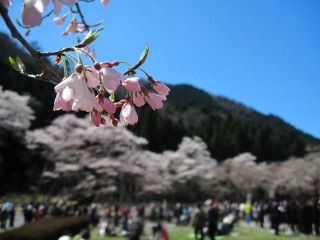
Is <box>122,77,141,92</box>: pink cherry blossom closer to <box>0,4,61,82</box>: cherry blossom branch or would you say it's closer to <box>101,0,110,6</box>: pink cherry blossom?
<box>0,4,61,82</box>: cherry blossom branch

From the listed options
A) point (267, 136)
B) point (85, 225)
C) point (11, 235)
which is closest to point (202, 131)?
point (267, 136)

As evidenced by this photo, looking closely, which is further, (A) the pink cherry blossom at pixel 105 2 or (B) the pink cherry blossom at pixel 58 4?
(A) the pink cherry blossom at pixel 105 2

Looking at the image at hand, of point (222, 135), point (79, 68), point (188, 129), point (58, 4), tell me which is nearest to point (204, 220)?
point (79, 68)

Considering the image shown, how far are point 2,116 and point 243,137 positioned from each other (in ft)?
111

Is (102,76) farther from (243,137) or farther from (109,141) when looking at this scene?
(243,137)

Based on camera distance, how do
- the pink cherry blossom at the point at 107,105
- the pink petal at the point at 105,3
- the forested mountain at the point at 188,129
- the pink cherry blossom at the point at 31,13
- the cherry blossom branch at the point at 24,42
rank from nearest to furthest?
the pink cherry blossom at the point at 31,13 < the cherry blossom branch at the point at 24,42 < the pink cherry blossom at the point at 107,105 < the pink petal at the point at 105,3 < the forested mountain at the point at 188,129

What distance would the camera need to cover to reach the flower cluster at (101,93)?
0.90 meters

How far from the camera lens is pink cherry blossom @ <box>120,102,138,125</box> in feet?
3.56

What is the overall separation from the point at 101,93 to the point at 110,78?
8 centimetres

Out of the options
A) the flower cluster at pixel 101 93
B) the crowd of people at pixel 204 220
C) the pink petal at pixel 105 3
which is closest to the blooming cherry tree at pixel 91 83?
the flower cluster at pixel 101 93

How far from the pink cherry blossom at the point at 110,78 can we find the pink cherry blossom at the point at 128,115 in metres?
0.17

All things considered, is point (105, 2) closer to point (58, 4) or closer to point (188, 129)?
point (58, 4)

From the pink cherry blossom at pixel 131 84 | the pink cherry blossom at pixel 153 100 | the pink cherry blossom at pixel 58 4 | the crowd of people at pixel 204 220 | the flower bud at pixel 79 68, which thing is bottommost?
the crowd of people at pixel 204 220

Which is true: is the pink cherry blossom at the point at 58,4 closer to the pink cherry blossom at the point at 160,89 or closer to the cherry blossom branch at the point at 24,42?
the cherry blossom branch at the point at 24,42
